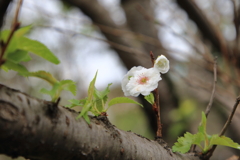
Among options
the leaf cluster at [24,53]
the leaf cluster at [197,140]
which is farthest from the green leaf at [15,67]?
the leaf cluster at [197,140]

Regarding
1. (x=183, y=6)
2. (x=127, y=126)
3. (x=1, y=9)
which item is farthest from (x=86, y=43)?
(x=1, y=9)

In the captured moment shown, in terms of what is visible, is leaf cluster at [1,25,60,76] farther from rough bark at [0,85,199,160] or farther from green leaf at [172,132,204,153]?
green leaf at [172,132,204,153]

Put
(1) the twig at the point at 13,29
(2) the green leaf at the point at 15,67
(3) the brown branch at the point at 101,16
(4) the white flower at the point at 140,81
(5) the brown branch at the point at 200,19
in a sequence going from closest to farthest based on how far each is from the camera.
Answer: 1. (1) the twig at the point at 13,29
2. (2) the green leaf at the point at 15,67
3. (4) the white flower at the point at 140,81
4. (5) the brown branch at the point at 200,19
5. (3) the brown branch at the point at 101,16

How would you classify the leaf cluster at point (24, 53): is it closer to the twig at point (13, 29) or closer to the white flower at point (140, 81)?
the twig at point (13, 29)

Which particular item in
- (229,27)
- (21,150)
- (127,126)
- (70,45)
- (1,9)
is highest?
(229,27)

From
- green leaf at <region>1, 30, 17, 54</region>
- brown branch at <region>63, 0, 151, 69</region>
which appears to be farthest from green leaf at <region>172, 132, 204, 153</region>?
brown branch at <region>63, 0, 151, 69</region>

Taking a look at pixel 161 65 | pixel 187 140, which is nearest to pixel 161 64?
pixel 161 65

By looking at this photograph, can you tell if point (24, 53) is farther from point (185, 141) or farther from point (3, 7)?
point (185, 141)

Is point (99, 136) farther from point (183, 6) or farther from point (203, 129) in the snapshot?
point (183, 6)
